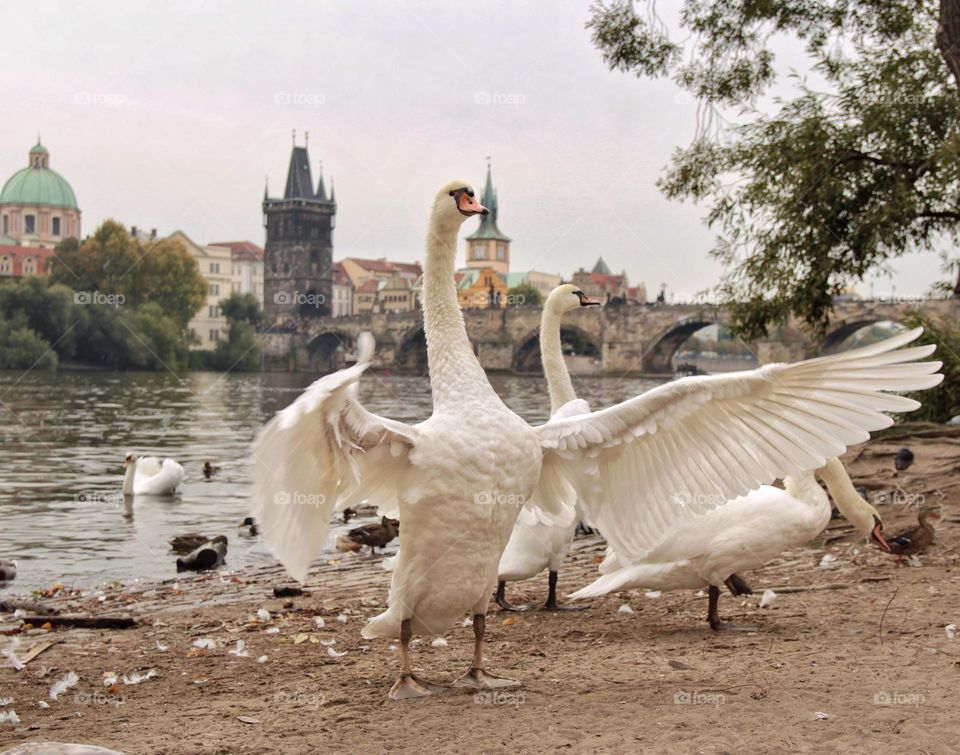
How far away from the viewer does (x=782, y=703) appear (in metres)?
4.49

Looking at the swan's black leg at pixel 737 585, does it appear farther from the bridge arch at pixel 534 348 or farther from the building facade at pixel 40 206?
the building facade at pixel 40 206

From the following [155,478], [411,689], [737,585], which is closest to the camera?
[411,689]

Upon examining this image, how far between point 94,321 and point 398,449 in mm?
58722

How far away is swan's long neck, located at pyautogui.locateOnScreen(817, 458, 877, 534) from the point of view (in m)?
7.01

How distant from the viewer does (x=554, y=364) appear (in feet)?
28.7

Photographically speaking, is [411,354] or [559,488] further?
[411,354]

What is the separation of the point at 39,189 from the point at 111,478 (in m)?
123

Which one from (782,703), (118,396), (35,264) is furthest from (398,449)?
(35,264)

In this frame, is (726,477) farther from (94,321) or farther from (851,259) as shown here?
(94,321)

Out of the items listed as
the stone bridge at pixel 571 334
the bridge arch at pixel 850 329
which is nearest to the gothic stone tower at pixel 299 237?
the stone bridge at pixel 571 334

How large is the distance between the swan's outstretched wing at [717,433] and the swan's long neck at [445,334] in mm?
487

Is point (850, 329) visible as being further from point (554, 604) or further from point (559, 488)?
point (559, 488)

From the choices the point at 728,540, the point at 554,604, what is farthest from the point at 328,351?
the point at 728,540

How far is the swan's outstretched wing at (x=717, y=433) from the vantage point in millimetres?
4621
